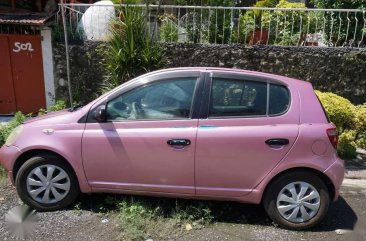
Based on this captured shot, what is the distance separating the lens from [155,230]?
432 cm

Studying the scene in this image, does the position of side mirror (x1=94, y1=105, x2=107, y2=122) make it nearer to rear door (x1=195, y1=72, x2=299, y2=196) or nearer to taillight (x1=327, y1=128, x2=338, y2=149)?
rear door (x1=195, y1=72, x2=299, y2=196)

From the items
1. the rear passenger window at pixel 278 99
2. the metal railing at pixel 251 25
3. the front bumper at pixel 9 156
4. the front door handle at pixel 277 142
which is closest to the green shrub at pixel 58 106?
the metal railing at pixel 251 25

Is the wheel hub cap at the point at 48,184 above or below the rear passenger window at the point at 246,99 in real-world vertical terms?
below

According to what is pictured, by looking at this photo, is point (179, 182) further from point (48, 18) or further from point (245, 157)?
point (48, 18)

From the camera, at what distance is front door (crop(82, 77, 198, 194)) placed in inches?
171

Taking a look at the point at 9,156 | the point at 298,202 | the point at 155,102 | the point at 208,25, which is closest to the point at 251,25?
the point at 208,25

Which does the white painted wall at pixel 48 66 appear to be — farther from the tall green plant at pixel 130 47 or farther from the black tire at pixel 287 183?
the black tire at pixel 287 183

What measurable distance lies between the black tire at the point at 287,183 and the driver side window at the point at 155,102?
1196 mm

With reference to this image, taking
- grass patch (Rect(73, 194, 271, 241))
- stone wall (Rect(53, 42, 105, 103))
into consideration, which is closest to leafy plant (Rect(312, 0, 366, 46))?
stone wall (Rect(53, 42, 105, 103))

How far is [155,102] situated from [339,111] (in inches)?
137

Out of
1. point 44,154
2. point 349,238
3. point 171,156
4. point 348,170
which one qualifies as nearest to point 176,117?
point 171,156

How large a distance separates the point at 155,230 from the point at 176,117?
3.79 feet

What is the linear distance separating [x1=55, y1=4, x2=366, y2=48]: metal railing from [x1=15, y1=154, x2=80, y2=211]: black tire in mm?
4219

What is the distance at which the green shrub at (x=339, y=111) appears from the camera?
663 cm
